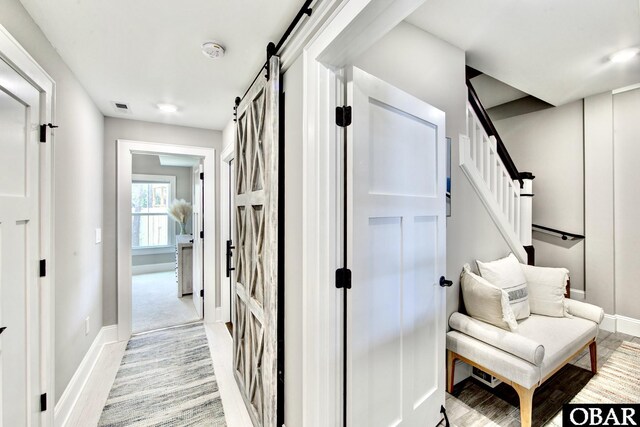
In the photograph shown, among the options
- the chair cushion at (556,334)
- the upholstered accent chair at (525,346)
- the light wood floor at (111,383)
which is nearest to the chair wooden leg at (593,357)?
the upholstered accent chair at (525,346)

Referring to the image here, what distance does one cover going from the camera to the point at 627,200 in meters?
2.89

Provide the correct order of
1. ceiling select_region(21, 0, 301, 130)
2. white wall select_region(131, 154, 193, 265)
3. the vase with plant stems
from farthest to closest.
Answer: white wall select_region(131, 154, 193, 265), the vase with plant stems, ceiling select_region(21, 0, 301, 130)

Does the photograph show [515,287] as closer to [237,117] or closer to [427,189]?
[427,189]

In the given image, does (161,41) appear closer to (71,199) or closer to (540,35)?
(71,199)

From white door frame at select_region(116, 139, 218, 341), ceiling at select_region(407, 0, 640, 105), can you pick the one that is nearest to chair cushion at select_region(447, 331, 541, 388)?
ceiling at select_region(407, 0, 640, 105)

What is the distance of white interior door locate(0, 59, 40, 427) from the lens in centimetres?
117

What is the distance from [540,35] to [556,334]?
2098 mm

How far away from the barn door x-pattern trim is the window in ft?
16.4

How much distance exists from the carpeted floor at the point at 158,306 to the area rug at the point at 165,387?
0.41m

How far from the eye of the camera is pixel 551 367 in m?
1.67

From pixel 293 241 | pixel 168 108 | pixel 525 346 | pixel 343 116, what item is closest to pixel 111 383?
pixel 293 241

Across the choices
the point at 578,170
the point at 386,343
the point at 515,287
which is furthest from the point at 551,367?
the point at 578,170

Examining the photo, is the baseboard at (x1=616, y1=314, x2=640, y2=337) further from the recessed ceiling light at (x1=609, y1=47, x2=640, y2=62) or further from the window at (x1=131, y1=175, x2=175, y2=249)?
the window at (x1=131, y1=175, x2=175, y2=249)

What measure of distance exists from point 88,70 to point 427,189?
8.07ft
